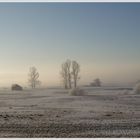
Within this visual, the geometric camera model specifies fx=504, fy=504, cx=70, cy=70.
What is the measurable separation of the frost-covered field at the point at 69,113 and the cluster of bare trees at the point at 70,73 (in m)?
0.14

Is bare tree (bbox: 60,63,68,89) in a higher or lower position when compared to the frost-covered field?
higher

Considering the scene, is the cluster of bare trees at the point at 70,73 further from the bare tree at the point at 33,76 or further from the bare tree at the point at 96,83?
the bare tree at the point at 33,76

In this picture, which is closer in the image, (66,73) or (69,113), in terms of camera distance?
(69,113)

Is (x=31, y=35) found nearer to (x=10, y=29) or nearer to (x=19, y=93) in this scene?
(x=10, y=29)

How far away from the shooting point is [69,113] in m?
7.05

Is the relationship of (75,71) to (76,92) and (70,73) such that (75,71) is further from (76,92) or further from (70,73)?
(76,92)

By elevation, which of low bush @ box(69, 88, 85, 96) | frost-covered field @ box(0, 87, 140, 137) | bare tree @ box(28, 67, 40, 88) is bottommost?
frost-covered field @ box(0, 87, 140, 137)

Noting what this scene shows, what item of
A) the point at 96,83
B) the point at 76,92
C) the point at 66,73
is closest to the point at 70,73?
the point at 66,73

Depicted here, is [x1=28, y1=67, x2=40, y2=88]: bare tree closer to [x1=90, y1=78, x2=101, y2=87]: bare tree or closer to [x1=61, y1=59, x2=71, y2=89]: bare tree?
[x1=61, y1=59, x2=71, y2=89]: bare tree

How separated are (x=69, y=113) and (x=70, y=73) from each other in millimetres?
596

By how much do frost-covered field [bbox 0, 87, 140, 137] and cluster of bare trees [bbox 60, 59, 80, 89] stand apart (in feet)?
0.46

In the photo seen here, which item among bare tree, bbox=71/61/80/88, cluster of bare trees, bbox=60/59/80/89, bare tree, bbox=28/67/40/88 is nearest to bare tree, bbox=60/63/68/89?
cluster of bare trees, bbox=60/59/80/89

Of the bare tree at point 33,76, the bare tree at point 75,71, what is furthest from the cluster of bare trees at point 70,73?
the bare tree at point 33,76

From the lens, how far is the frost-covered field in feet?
22.6
